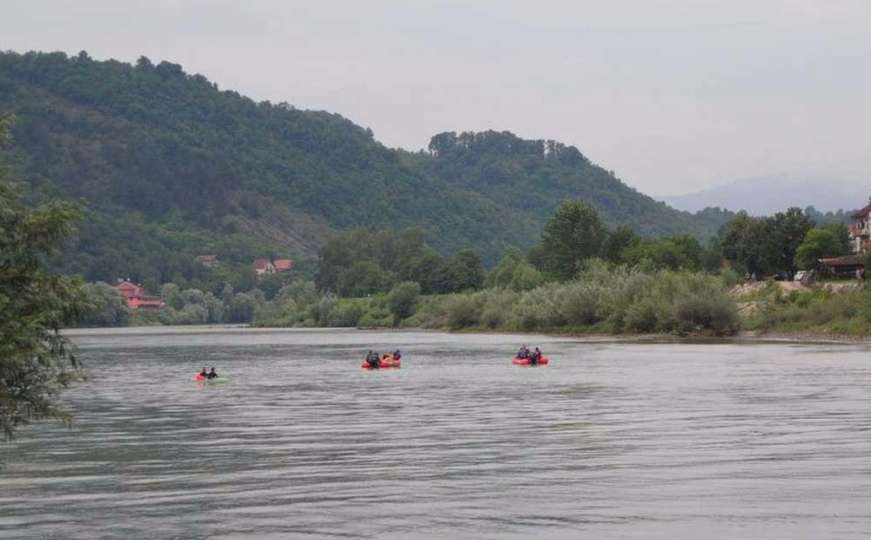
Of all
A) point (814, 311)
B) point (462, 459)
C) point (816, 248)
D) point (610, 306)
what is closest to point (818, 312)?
point (814, 311)

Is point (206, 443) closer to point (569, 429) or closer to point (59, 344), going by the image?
point (569, 429)

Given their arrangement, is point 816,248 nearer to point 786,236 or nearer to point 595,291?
point 786,236

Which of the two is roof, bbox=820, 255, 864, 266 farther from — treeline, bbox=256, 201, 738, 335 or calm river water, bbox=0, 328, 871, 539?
calm river water, bbox=0, 328, 871, 539

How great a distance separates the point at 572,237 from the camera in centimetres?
18162

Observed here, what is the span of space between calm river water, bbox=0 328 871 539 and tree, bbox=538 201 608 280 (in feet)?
348

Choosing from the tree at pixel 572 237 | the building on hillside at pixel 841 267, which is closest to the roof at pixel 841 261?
the building on hillside at pixel 841 267

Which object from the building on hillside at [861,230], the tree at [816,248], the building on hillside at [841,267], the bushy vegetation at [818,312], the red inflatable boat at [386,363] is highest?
the building on hillside at [861,230]

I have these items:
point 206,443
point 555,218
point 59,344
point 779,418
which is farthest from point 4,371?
point 555,218

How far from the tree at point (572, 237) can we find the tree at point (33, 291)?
156 meters

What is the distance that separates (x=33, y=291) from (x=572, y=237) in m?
158

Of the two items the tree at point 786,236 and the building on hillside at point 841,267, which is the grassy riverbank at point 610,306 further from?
the tree at point 786,236

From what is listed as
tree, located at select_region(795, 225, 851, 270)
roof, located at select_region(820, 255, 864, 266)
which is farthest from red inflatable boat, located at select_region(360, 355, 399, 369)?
tree, located at select_region(795, 225, 851, 270)

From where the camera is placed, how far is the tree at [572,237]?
18112cm

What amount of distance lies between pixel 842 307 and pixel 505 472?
274 feet
